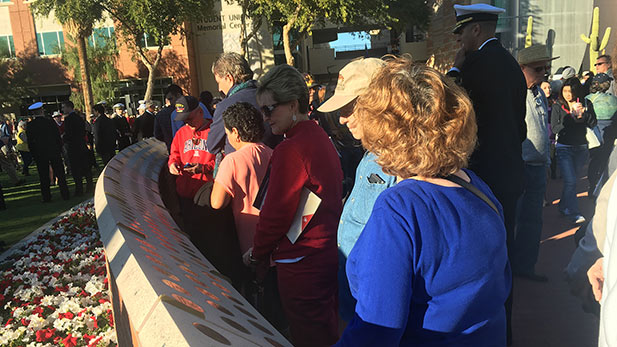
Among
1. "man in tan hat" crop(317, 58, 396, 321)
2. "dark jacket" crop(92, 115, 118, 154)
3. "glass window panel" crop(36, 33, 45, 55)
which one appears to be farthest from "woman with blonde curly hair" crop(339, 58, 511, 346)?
"glass window panel" crop(36, 33, 45, 55)

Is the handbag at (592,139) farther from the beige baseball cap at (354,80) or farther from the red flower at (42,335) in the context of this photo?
the red flower at (42,335)

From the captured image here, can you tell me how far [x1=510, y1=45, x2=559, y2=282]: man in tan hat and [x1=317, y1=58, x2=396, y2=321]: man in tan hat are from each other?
2549mm

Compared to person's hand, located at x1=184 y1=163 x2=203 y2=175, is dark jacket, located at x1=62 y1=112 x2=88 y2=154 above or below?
below

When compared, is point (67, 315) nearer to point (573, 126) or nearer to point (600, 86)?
point (573, 126)

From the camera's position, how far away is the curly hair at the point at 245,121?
10.3ft

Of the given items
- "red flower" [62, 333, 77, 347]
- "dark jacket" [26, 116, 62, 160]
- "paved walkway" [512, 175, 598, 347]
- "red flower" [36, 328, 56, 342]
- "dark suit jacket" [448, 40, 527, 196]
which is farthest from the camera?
"dark jacket" [26, 116, 62, 160]

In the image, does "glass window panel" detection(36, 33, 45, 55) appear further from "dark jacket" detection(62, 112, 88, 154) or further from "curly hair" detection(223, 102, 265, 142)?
"curly hair" detection(223, 102, 265, 142)

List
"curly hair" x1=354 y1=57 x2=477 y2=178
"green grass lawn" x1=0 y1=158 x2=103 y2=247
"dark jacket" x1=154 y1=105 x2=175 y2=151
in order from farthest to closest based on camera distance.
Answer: "green grass lawn" x1=0 y1=158 x2=103 y2=247, "dark jacket" x1=154 y1=105 x2=175 y2=151, "curly hair" x1=354 y1=57 x2=477 y2=178

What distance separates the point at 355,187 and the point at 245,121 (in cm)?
126

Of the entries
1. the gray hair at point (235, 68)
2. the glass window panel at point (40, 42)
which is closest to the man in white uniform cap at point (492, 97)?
the gray hair at point (235, 68)

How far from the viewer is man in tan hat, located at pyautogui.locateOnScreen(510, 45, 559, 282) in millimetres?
4273

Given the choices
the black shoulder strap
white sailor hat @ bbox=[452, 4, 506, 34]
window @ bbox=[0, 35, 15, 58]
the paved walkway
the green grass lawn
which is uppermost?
Answer: window @ bbox=[0, 35, 15, 58]

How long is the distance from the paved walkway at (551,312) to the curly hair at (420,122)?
2694 millimetres

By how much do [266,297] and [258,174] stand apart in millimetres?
820
